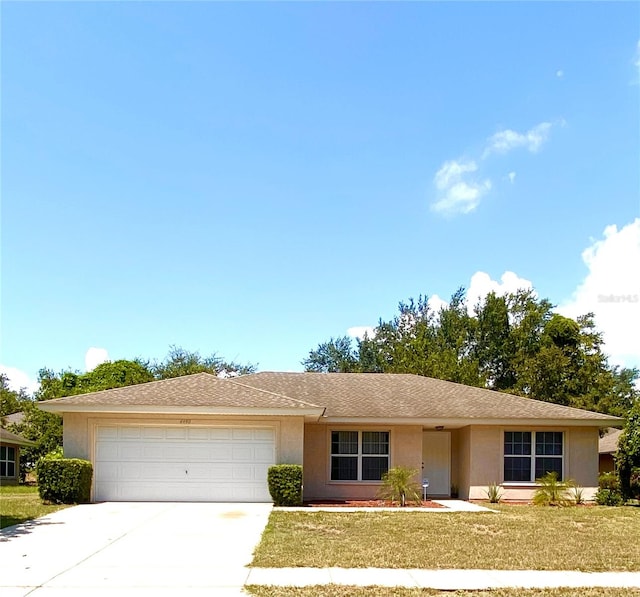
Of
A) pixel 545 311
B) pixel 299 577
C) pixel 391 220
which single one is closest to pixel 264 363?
pixel 545 311

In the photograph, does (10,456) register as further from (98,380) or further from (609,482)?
(609,482)

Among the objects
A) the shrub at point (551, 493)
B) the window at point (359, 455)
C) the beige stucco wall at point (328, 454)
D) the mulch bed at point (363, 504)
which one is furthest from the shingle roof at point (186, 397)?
the shrub at point (551, 493)

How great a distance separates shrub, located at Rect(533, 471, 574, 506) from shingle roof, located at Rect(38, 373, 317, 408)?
693 cm

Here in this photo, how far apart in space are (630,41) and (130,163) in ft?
44.4

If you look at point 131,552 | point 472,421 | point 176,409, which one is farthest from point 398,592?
point 472,421

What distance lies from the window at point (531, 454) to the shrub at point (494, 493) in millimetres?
507

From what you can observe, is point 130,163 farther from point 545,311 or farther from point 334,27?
point 545,311

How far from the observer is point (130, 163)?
18.9 m

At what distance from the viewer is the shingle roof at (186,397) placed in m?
16.5

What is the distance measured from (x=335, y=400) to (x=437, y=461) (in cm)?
393

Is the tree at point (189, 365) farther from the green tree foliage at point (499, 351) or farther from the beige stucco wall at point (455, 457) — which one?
the beige stucco wall at point (455, 457)

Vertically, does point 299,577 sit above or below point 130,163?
below

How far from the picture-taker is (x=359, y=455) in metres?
19.2

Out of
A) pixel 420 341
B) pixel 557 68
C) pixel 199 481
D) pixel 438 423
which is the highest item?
pixel 557 68
